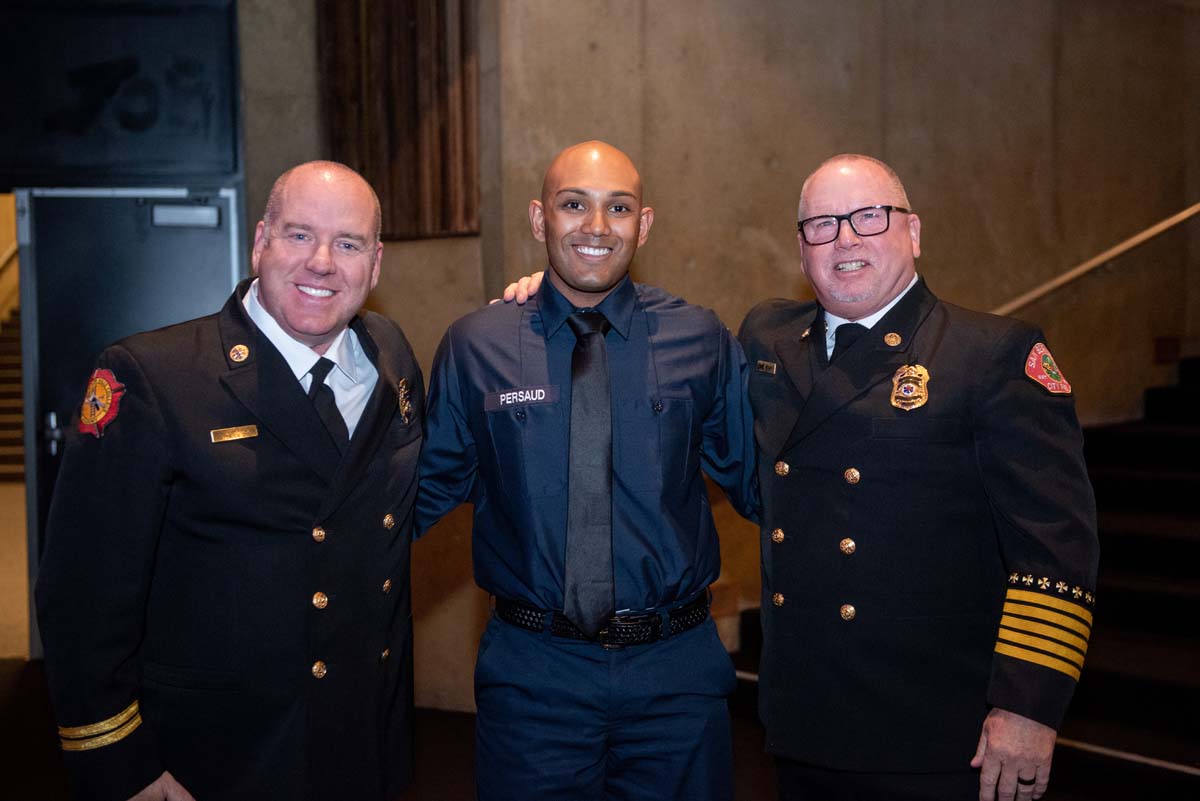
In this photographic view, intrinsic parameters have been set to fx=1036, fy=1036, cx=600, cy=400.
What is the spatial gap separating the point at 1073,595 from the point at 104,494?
1.75 meters

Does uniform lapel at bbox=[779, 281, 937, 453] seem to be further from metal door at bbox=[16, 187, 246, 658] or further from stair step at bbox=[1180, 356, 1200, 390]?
stair step at bbox=[1180, 356, 1200, 390]

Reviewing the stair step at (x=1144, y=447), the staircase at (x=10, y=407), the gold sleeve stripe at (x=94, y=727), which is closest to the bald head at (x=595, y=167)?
the gold sleeve stripe at (x=94, y=727)

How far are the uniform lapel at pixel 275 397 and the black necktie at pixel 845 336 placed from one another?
1.07 metres

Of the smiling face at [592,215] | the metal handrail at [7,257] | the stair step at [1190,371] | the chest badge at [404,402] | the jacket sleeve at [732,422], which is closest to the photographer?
the chest badge at [404,402]

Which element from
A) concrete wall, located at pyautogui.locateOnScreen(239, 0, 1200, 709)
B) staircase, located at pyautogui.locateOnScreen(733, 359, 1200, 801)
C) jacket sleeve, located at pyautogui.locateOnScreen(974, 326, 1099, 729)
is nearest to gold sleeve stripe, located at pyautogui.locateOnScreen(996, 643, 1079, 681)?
jacket sleeve, located at pyautogui.locateOnScreen(974, 326, 1099, 729)

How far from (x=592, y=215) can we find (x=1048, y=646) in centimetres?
129

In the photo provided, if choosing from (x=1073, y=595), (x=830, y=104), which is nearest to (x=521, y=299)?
(x=1073, y=595)

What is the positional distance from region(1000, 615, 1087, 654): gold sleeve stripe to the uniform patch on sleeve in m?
0.44

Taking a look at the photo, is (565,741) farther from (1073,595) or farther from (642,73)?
(642,73)

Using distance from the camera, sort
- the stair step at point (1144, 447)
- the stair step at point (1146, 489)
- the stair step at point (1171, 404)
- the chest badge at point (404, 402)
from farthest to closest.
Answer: the stair step at point (1171, 404) → the stair step at point (1144, 447) → the stair step at point (1146, 489) → the chest badge at point (404, 402)

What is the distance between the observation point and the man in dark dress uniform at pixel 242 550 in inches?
70.2

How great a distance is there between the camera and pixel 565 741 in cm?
221

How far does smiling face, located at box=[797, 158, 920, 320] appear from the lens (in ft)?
7.17

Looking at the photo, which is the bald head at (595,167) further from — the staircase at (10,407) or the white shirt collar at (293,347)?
the staircase at (10,407)
